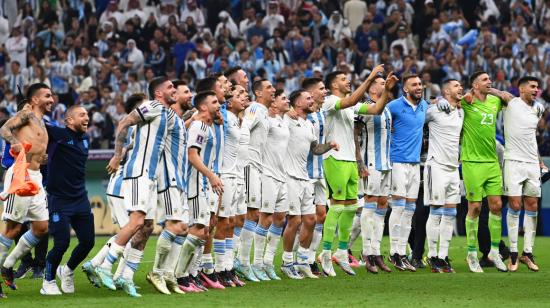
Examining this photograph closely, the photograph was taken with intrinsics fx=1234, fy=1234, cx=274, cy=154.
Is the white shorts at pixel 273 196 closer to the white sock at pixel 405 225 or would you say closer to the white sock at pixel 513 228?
the white sock at pixel 405 225

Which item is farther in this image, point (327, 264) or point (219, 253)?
point (327, 264)

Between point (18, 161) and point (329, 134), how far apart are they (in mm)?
5038

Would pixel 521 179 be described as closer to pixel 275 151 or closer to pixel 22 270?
pixel 275 151

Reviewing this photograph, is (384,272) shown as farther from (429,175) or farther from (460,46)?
(460,46)

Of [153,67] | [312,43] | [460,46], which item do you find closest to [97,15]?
[153,67]

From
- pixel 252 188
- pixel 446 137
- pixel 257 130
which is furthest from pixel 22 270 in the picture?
pixel 446 137

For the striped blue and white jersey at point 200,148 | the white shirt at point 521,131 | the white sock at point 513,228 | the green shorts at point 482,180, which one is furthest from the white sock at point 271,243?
the white shirt at point 521,131

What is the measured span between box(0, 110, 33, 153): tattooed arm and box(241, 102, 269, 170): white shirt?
3051mm

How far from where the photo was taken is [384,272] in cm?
1731

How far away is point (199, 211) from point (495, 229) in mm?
5182

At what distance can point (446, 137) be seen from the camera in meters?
17.5

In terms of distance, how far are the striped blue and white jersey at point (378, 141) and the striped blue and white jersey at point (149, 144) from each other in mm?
4637

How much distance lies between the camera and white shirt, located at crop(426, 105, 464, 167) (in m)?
17.5

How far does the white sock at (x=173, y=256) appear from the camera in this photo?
1399cm
